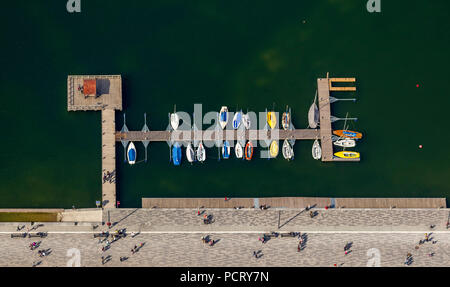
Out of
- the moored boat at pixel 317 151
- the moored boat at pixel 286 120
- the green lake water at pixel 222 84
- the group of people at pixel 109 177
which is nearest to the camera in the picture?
the group of people at pixel 109 177

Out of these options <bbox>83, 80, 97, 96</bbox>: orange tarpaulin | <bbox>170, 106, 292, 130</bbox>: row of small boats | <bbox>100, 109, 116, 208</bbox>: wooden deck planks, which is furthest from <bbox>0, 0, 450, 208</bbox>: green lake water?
<bbox>83, 80, 97, 96</bbox>: orange tarpaulin

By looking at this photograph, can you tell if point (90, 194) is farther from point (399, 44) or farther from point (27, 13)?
point (399, 44)

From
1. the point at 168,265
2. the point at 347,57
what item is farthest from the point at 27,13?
the point at 347,57

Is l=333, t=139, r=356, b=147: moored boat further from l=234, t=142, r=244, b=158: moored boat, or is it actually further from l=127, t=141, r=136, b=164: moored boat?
l=127, t=141, r=136, b=164: moored boat

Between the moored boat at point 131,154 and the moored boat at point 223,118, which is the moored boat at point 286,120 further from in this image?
the moored boat at point 131,154

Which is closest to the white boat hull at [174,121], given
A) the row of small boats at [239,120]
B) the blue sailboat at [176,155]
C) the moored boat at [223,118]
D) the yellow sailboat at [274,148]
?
the row of small boats at [239,120]

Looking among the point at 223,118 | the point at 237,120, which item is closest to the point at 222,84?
the point at 223,118

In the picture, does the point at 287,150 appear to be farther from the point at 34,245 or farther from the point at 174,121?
the point at 34,245
